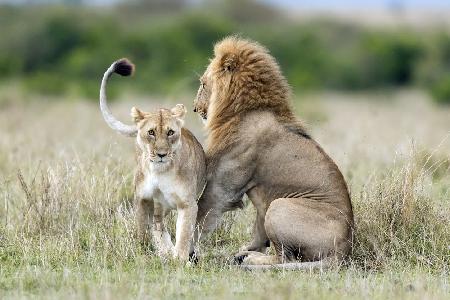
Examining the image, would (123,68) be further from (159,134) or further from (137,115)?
(159,134)

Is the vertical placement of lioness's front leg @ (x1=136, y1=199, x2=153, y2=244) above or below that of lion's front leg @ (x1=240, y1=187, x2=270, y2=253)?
above

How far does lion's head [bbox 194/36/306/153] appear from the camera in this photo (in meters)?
7.08

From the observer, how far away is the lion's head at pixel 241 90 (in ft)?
23.2

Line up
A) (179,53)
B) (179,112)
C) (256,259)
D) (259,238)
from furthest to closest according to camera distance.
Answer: (179,53) → (259,238) → (256,259) → (179,112)

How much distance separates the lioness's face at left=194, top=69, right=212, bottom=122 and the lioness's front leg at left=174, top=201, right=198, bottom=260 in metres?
0.95

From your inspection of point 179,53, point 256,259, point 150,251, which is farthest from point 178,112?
point 179,53

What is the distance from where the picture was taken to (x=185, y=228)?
6.64 m

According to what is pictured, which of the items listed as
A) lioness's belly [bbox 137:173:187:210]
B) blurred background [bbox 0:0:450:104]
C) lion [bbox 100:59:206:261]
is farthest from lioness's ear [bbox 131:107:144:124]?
blurred background [bbox 0:0:450:104]

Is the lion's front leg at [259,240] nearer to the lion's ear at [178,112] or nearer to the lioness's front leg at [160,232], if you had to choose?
the lioness's front leg at [160,232]

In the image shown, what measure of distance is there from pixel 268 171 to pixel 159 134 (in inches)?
34.9

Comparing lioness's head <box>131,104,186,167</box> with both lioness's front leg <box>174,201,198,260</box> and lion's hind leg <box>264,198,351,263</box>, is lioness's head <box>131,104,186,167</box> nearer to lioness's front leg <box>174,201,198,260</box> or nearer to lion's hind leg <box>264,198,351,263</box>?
lioness's front leg <box>174,201,198,260</box>

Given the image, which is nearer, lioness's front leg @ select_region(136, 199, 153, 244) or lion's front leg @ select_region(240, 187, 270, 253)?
lioness's front leg @ select_region(136, 199, 153, 244)

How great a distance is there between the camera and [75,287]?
5805 millimetres

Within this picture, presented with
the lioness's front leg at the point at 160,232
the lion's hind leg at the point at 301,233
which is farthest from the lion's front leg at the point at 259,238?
the lioness's front leg at the point at 160,232
